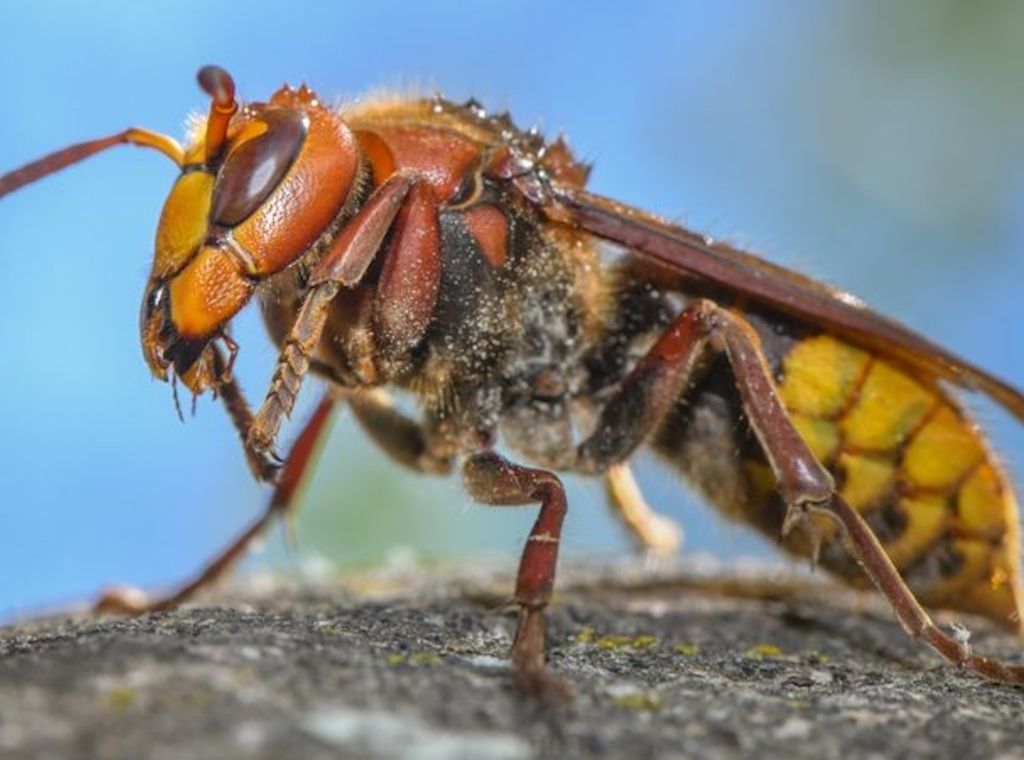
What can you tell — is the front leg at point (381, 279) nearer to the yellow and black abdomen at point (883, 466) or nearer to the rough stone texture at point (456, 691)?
the rough stone texture at point (456, 691)

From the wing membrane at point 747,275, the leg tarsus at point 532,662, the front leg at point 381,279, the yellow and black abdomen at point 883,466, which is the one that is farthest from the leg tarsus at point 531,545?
the yellow and black abdomen at point 883,466

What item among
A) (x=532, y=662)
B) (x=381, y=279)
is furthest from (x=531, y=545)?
(x=381, y=279)

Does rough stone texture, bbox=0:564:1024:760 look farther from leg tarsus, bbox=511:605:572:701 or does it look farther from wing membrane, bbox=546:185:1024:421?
wing membrane, bbox=546:185:1024:421

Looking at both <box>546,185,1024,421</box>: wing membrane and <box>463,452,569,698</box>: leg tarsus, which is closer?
<box>463,452,569,698</box>: leg tarsus

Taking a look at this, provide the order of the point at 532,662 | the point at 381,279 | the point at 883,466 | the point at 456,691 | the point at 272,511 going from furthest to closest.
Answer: the point at 272,511 < the point at 883,466 < the point at 381,279 < the point at 532,662 < the point at 456,691

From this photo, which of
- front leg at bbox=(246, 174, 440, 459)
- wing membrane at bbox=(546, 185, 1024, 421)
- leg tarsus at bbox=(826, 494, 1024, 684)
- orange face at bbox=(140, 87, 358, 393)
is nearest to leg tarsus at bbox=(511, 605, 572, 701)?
front leg at bbox=(246, 174, 440, 459)

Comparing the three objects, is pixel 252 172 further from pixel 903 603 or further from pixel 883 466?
pixel 883 466
